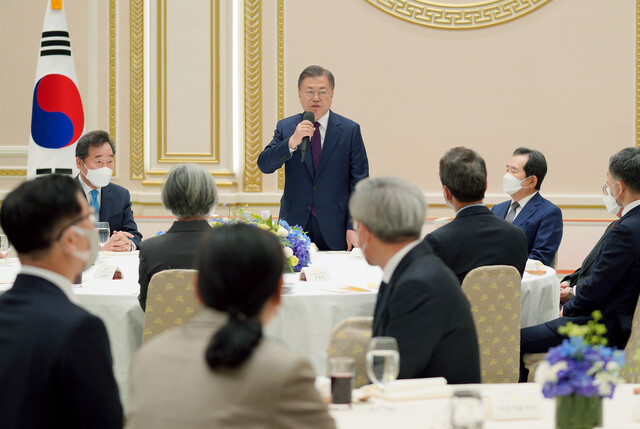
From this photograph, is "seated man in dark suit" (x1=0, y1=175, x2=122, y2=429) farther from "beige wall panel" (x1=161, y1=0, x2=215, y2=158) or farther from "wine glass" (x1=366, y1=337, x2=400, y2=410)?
"beige wall panel" (x1=161, y1=0, x2=215, y2=158)

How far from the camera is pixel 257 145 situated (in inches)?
269

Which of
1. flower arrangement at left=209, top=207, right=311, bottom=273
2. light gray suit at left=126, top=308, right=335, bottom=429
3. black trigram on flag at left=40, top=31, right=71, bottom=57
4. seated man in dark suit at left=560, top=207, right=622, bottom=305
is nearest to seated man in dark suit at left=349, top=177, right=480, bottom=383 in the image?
light gray suit at left=126, top=308, right=335, bottom=429

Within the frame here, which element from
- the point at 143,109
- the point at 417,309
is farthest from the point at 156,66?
the point at 417,309

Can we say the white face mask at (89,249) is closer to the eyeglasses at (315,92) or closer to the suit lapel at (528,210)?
the eyeglasses at (315,92)

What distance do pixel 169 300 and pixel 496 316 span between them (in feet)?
4.16

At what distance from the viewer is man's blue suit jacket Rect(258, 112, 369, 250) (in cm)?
502

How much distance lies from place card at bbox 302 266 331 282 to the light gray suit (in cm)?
210

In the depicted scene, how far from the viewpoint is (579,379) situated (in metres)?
1.55

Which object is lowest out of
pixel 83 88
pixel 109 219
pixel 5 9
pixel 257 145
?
pixel 109 219

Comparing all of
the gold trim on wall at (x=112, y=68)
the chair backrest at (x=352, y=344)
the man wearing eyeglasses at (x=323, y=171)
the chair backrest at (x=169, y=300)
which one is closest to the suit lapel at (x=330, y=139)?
the man wearing eyeglasses at (x=323, y=171)

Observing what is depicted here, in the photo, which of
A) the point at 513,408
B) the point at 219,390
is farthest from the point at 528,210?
the point at 219,390

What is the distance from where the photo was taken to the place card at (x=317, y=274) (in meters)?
3.45

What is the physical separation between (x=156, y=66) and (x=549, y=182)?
3.53m

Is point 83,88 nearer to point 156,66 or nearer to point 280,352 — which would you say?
point 156,66
